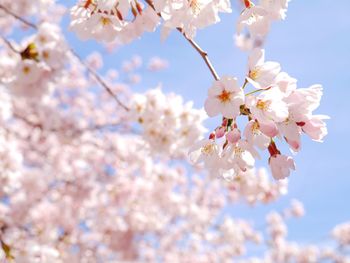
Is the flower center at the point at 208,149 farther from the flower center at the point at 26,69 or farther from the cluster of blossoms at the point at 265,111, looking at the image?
the flower center at the point at 26,69

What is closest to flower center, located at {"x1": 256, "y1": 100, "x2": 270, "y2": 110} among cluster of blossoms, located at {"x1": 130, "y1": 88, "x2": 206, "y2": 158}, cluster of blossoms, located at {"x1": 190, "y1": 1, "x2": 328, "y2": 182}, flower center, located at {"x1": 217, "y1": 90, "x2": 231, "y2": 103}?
cluster of blossoms, located at {"x1": 190, "y1": 1, "x2": 328, "y2": 182}

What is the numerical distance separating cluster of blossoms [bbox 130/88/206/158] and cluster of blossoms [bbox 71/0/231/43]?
1793 millimetres

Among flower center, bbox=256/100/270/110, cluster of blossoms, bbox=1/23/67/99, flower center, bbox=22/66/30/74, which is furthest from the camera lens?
flower center, bbox=22/66/30/74

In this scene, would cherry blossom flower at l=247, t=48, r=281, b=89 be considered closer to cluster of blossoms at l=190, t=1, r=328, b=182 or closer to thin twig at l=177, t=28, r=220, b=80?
cluster of blossoms at l=190, t=1, r=328, b=182

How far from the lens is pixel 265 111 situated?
159cm

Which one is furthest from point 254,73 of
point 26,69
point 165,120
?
point 26,69

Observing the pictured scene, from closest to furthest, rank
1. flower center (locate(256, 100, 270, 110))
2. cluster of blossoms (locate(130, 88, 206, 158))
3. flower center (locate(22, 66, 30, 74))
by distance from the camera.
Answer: flower center (locate(256, 100, 270, 110))
flower center (locate(22, 66, 30, 74))
cluster of blossoms (locate(130, 88, 206, 158))

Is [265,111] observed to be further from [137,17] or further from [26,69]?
[26,69]

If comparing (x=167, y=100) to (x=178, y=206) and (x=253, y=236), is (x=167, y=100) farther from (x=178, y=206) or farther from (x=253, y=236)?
(x=253, y=236)

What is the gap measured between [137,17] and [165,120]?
205 cm

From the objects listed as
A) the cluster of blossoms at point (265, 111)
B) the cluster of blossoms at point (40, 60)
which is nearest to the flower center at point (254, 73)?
the cluster of blossoms at point (265, 111)

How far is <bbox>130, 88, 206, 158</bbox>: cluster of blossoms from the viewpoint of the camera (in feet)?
13.5

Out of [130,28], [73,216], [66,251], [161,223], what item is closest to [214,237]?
[161,223]

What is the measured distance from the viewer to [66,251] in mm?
4500
